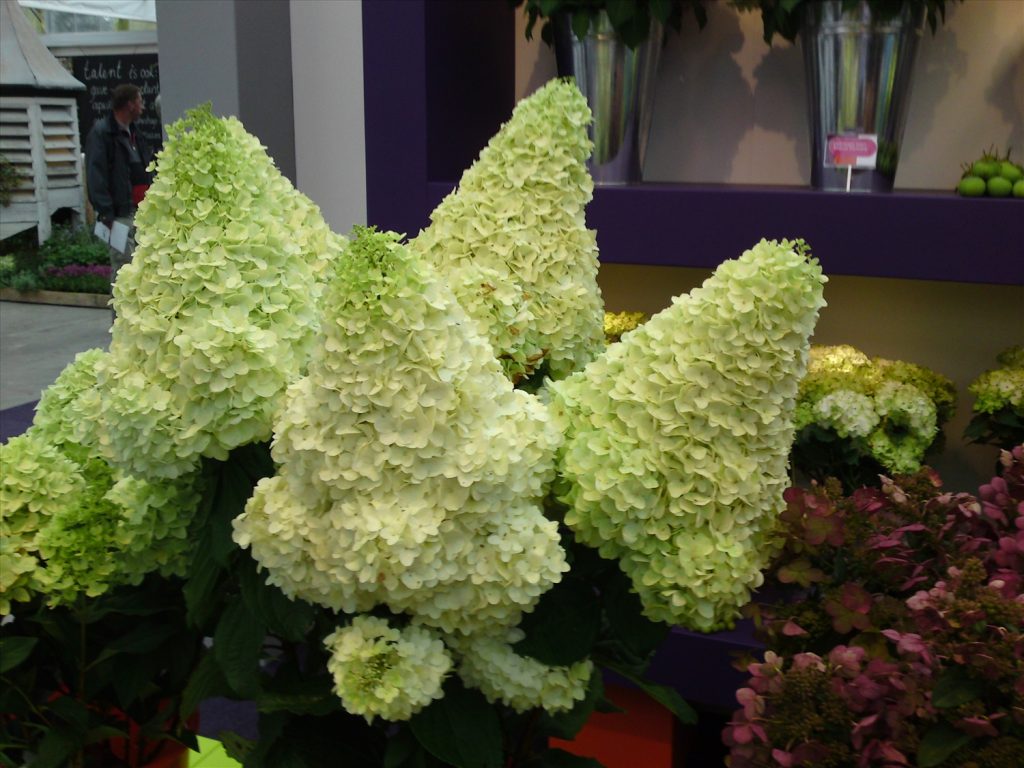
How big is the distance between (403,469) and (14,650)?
424 millimetres

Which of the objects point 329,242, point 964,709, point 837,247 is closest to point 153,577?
point 329,242

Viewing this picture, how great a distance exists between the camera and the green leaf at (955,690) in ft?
2.22

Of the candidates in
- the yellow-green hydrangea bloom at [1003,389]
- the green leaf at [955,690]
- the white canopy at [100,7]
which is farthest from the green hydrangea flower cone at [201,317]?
the white canopy at [100,7]

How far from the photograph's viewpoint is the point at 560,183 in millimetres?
819

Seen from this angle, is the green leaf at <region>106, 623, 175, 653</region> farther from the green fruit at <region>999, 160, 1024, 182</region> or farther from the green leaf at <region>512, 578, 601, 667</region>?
the green fruit at <region>999, 160, 1024, 182</region>

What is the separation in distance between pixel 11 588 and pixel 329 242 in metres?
0.36

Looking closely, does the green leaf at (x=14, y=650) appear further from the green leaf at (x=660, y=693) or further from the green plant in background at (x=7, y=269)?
the green plant in background at (x=7, y=269)

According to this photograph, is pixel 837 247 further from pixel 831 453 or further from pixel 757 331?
pixel 757 331

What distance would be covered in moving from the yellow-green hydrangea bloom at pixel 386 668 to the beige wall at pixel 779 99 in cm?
173

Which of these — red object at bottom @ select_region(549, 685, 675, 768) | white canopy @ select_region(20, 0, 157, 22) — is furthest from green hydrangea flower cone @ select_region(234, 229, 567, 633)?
white canopy @ select_region(20, 0, 157, 22)

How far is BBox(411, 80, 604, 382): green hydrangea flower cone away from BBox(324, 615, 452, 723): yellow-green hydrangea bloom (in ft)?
0.79

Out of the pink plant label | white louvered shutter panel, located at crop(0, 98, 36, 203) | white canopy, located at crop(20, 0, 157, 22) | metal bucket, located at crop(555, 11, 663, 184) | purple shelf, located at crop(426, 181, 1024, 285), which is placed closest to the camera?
purple shelf, located at crop(426, 181, 1024, 285)

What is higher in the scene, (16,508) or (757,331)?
(757,331)

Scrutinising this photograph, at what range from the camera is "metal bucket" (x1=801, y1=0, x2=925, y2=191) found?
174 centimetres
